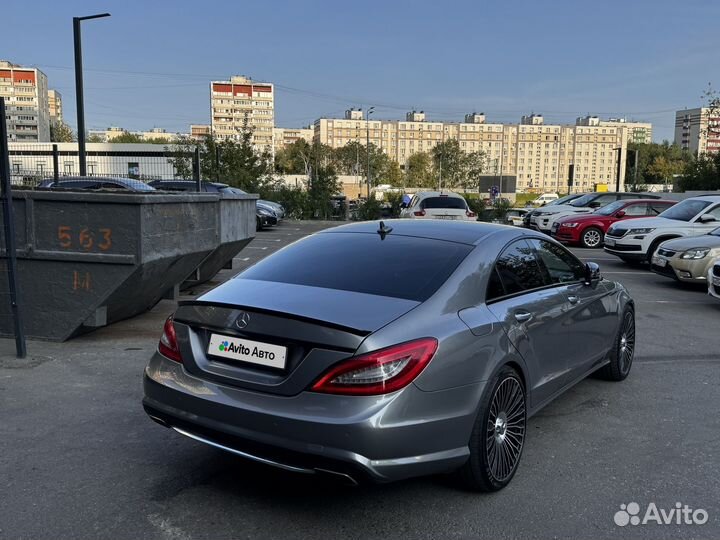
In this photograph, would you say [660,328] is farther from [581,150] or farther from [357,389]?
[581,150]

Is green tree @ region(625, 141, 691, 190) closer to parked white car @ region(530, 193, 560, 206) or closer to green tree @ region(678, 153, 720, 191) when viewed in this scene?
parked white car @ region(530, 193, 560, 206)

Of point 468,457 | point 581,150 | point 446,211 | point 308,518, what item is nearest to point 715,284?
point 468,457

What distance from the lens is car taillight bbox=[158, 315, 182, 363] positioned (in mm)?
3377

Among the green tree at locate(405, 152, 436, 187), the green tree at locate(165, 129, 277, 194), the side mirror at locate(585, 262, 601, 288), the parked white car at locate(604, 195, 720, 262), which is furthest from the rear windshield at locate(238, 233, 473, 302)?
the green tree at locate(405, 152, 436, 187)

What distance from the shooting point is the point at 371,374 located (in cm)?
282

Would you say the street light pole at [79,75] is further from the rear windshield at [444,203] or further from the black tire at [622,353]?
the black tire at [622,353]

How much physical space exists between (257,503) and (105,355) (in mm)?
3388

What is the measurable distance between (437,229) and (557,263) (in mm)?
1101

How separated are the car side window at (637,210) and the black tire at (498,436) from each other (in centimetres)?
1769

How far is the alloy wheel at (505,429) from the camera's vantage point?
3.38m

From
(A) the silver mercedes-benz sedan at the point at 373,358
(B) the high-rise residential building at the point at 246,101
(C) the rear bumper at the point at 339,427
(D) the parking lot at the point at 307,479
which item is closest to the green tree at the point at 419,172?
(B) the high-rise residential building at the point at 246,101

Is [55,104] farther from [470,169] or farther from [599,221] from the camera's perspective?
[599,221]

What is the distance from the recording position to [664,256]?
36.8ft

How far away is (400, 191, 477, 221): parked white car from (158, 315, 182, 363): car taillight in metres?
14.4
